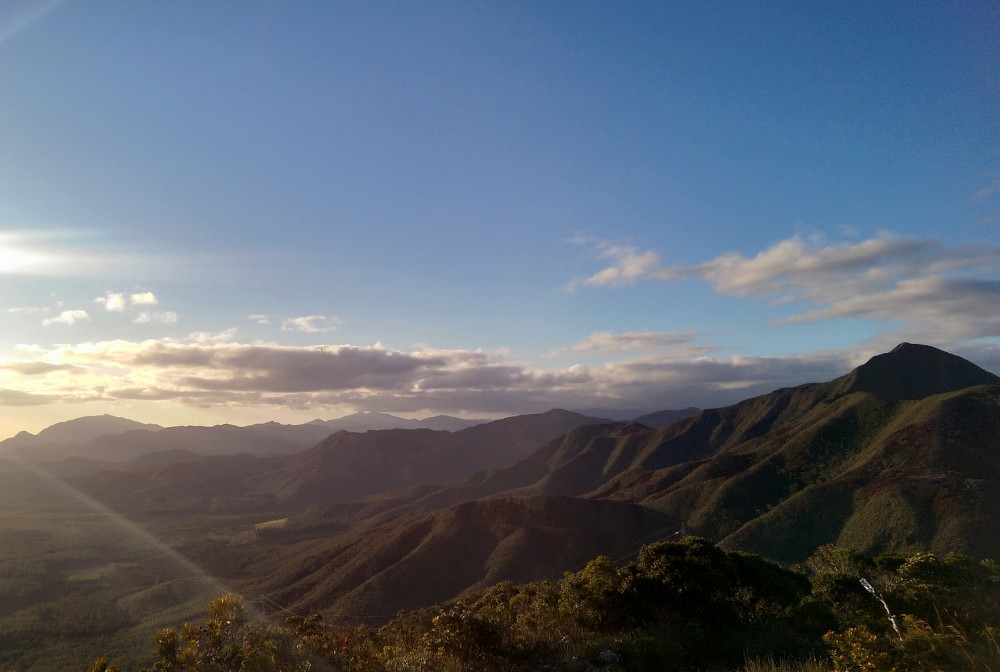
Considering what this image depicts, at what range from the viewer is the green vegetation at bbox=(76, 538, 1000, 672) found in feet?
25.1

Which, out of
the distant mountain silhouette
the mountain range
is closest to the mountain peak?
the mountain range

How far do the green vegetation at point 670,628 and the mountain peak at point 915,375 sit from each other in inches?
6405

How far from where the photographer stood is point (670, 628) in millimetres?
13891

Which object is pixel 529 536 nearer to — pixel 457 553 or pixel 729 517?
pixel 457 553

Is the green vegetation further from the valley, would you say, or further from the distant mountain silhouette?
the distant mountain silhouette

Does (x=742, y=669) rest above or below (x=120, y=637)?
above

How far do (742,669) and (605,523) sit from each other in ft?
288

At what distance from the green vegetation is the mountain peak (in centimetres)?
16269

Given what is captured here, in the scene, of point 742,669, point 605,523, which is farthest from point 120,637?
point 742,669

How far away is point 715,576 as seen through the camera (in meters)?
17.8

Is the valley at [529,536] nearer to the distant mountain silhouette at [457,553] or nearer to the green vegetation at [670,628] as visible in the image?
the distant mountain silhouette at [457,553]

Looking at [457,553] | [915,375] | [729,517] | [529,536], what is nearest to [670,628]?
[529,536]

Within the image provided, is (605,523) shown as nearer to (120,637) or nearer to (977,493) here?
(977,493)

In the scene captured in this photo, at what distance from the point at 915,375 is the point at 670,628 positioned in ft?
626
